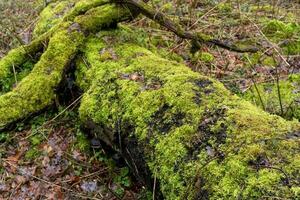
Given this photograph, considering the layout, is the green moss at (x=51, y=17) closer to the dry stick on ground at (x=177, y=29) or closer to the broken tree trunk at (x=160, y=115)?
the broken tree trunk at (x=160, y=115)

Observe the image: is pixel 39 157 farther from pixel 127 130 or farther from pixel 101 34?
Result: pixel 101 34

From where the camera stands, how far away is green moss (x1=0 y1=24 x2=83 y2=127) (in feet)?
15.7

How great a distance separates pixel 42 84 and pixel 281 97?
122 inches

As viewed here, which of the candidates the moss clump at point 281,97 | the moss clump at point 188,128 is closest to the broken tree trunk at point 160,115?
the moss clump at point 188,128

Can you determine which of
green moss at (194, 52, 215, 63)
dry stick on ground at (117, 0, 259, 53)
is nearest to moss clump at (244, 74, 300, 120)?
dry stick on ground at (117, 0, 259, 53)

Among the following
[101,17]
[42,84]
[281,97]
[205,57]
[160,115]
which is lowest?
[281,97]

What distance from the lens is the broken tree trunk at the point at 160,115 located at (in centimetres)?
267

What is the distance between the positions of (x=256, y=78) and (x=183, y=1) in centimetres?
319

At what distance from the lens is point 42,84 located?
16.0 feet

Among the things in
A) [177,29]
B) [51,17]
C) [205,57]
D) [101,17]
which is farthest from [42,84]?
[205,57]

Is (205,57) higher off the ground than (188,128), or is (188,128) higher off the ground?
(188,128)

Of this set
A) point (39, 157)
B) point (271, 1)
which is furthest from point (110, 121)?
point (271, 1)

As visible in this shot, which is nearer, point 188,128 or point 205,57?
point 188,128

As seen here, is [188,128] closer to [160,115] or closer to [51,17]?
[160,115]
